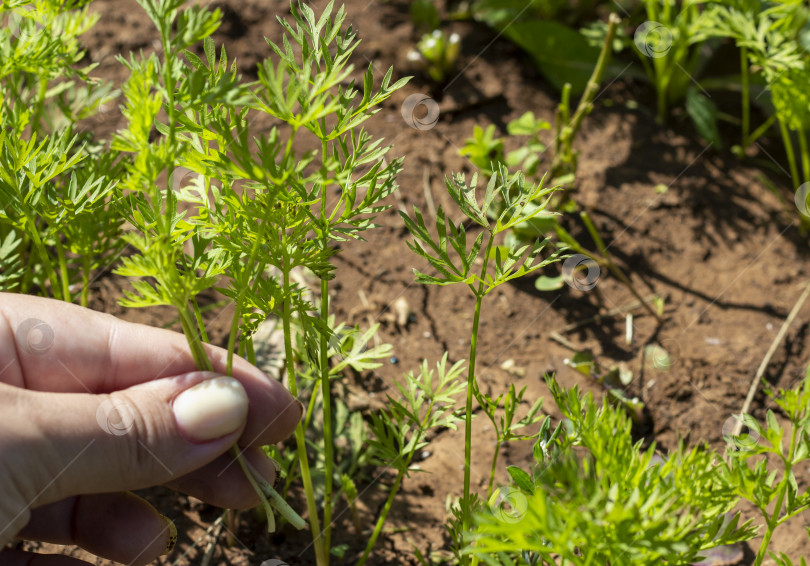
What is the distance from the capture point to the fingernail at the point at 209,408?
122cm

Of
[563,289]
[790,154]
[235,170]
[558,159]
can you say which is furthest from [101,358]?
[790,154]

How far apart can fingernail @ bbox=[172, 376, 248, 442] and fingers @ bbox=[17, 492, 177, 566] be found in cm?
39

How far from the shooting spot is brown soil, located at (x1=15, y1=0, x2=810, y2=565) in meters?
2.01

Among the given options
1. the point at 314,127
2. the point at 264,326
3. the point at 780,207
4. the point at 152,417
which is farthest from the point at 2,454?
the point at 780,207

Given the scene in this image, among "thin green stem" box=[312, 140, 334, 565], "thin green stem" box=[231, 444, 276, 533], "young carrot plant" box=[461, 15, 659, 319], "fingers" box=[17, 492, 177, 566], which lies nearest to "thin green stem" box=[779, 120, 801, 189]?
"young carrot plant" box=[461, 15, 659, 319]

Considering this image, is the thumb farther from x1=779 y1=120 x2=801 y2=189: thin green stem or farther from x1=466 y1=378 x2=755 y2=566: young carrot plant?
x1=779 y1=120 x2=801 y2=189: thin green stem

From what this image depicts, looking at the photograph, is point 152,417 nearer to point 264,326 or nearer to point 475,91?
point 264,326

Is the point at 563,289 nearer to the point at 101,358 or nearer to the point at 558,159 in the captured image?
the point at 558,159

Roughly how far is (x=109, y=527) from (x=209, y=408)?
1.67 feet

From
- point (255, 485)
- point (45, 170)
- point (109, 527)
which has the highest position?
point (45, 170)

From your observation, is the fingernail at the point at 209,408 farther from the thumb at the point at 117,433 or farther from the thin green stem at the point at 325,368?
the thin green stem at the point at 325,368

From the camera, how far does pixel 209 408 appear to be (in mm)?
1217

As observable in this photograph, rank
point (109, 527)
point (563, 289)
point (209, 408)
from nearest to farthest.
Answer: point (209, 408) → point (109, 527) → point (563, 289)

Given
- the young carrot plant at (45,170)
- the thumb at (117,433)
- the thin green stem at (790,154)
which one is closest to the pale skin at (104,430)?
the thumb at (117,433)
